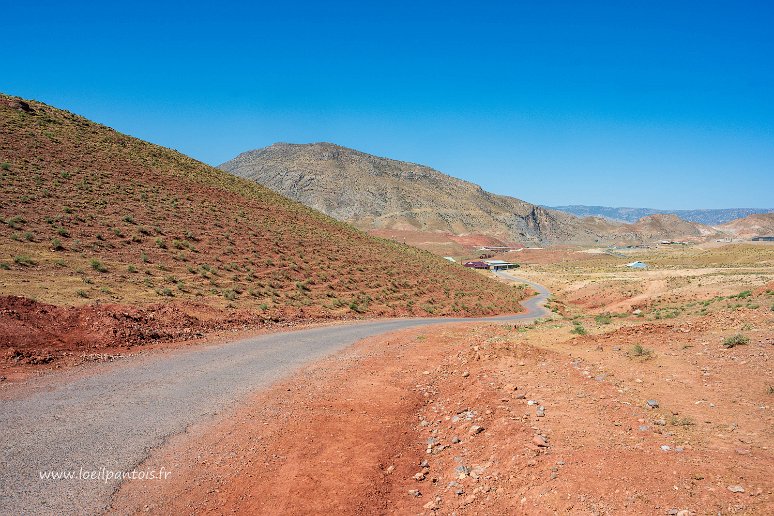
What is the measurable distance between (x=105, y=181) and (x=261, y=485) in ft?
124

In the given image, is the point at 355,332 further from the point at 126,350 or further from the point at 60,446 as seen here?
the point at 60,446

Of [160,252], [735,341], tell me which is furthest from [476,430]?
[160,252]

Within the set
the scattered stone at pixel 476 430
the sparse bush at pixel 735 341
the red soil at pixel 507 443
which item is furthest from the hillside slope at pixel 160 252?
the sparse bush at pixel 735 341

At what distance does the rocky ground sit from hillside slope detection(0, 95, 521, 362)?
32.7 feet

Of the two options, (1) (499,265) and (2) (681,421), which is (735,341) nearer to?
(2) (681,421)

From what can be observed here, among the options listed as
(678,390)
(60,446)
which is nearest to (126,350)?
(60,446)

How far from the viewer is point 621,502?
5.39 metres

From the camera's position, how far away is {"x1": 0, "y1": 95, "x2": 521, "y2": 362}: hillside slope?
1980 centimetres

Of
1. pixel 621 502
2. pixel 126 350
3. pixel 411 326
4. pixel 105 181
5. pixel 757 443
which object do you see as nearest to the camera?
pixel 621 502

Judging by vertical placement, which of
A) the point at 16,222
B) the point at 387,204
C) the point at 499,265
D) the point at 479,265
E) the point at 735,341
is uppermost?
the point at 387,204

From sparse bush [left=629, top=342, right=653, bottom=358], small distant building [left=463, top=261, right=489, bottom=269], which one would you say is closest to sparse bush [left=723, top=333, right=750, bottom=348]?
sparse bush [left=629, top=342, right=653, bottom=358]

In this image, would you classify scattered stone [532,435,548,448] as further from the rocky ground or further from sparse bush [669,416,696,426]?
sparse bush [669,416,696,426]

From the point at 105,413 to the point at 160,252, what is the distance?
71.1ft

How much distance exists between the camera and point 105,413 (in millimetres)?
9219
